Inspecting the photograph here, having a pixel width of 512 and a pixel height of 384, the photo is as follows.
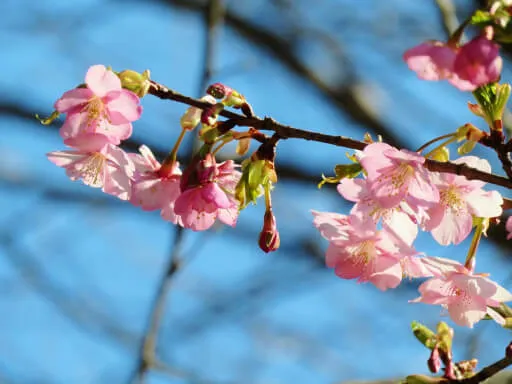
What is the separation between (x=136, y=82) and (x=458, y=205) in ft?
1.43

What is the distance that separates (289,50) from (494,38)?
3.56 metres

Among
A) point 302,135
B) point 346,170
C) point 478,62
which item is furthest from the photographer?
point 346,170

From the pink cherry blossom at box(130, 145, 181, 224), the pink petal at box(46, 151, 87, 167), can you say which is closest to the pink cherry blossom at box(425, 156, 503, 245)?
the pink cherry blossom at box(130, 145, 181, 224)

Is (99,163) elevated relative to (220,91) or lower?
lower

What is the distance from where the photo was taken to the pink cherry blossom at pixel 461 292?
1.09m

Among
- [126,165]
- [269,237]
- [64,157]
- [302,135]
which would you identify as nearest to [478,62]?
[302,135]

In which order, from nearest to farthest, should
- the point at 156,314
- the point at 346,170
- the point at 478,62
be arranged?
the point at 478,62
the point at 346,170
the point at 156,314

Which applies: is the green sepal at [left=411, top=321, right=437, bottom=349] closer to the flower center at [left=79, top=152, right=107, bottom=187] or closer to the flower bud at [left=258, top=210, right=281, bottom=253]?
the flower bud at [left=258, top=210, right=281, bottom=253]

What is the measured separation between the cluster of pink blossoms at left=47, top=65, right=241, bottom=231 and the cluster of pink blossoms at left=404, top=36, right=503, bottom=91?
0.28 metres

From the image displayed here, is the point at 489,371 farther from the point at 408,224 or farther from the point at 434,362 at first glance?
the point at 408,224

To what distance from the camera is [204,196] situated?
1.02 metres

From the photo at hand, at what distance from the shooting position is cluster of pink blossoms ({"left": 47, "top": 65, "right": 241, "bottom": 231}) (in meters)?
1.02

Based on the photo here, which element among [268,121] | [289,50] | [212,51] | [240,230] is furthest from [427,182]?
[240,230]

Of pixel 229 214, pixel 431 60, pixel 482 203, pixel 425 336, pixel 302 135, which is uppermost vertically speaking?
pixel 431 60
